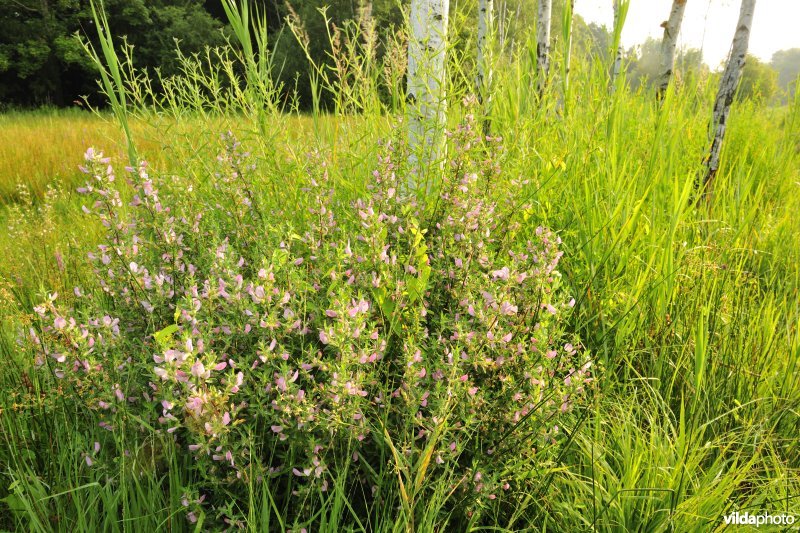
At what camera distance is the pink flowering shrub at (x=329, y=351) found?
1.32m

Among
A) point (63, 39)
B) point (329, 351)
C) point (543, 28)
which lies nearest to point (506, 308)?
point (329, 351)

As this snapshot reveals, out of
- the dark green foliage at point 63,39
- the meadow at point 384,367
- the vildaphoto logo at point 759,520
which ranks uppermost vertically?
the dark green foliage at point 63,39

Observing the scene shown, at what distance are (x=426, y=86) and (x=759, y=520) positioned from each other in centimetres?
183

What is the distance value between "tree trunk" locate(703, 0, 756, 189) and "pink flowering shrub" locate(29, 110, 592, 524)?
8.54 feet

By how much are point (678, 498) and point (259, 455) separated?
1.20 m

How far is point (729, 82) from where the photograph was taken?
386 cm

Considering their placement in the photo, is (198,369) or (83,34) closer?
(198,369)

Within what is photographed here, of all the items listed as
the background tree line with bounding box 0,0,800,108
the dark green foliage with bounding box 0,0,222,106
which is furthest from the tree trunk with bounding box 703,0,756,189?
the dark green foliage with bounding box 0,0,222,106

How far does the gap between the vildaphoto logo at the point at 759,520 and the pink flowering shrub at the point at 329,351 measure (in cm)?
52

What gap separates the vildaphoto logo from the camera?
1.39 meters

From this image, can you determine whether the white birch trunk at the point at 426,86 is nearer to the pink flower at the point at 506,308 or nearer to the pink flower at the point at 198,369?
the pink flower at the point at 506,308

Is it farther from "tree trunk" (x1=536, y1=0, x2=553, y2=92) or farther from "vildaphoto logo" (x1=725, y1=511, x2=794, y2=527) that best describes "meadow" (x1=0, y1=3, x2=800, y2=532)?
"tree trunk" (x1=536, y1=0, x2=553, y2=92)

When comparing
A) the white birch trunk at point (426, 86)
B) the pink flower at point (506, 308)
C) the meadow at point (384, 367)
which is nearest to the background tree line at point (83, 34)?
the white birch trunk at point (426, 86)

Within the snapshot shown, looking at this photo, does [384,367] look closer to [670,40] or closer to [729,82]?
[729,82]
